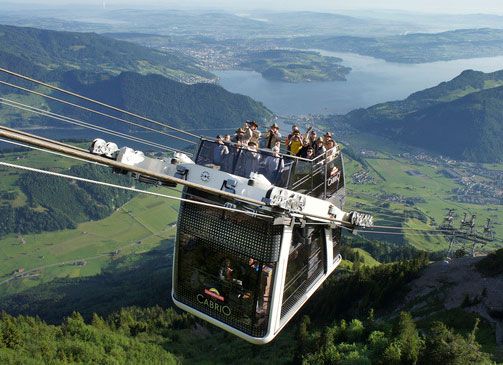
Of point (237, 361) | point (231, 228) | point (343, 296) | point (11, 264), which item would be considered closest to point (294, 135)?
point (231, 228)

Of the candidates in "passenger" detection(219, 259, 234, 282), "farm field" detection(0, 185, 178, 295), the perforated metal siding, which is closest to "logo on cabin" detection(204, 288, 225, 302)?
"passenger" detection(219, 259, 234, 282)

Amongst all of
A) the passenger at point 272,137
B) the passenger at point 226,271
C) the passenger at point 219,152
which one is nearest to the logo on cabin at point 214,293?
the passenger at point 226,271

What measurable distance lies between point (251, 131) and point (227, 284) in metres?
5.06

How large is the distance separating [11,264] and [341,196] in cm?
14350

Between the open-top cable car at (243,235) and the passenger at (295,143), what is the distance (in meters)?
1.72

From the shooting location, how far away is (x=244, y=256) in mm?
11406

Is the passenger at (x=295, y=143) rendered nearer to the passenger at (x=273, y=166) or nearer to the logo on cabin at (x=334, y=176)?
the logo on cabin at (x=334, y=176)

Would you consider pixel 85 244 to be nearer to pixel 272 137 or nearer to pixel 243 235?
pixel 272 137

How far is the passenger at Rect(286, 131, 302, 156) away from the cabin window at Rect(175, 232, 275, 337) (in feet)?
15.9

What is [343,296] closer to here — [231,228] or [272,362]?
[272,362]

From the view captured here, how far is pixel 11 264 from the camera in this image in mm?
138375

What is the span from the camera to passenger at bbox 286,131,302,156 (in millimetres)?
15266

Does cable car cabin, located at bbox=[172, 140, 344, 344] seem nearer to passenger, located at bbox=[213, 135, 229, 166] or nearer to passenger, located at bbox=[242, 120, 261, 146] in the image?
passenger, located at bbox=[213, 135, 229, 166]

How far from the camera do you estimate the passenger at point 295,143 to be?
15.3 m
